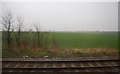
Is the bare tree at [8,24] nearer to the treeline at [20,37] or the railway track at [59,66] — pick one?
the treeline at [20,37]

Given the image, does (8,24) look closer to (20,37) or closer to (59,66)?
(20,37)

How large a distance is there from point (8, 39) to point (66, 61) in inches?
152

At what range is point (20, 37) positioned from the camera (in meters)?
8.38

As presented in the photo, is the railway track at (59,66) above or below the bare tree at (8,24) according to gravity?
below

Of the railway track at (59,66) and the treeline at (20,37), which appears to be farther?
the treeline at (20,37)

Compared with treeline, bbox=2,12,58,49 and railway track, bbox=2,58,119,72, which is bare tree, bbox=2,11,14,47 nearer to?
treeline, bbox=2,12,58,49

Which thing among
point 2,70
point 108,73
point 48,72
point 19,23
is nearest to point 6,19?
point 19,23

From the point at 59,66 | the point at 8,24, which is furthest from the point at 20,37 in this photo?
the point at 59,66

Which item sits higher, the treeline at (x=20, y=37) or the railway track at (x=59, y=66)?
the treeline at (x=20, y=37)

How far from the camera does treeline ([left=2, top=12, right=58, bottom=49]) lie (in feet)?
25.4

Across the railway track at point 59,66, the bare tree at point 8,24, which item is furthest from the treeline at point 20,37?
the railway track at point 59,66

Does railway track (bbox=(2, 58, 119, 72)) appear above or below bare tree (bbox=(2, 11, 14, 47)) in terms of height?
below

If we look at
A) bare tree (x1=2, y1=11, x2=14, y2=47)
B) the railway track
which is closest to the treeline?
bare tree (x1=2, y1=11, x2=14, y2=47)

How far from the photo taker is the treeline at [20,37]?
7.74m
